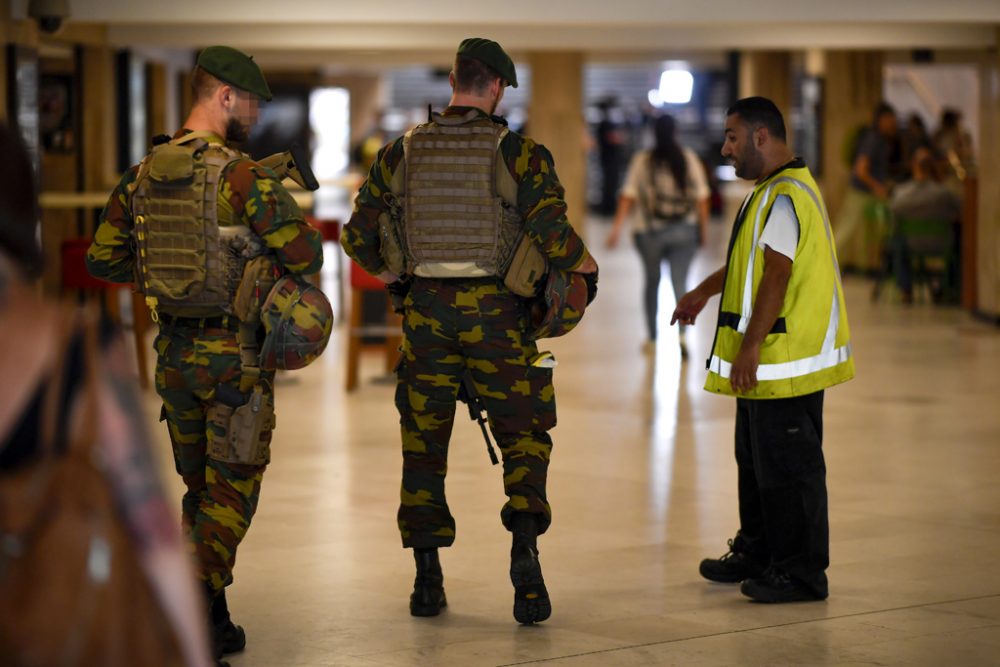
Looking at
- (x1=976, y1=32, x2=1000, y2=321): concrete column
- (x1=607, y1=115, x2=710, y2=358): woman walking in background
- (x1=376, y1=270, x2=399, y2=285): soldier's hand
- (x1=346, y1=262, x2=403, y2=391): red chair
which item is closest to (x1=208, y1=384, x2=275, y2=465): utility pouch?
(x1=376, y1=270, x2=399, y2=285): soldier's hand

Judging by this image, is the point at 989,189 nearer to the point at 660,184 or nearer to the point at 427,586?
the point at 660,184

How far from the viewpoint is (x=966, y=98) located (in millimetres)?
24344

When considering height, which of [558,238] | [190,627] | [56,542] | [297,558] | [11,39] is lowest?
[297,558]

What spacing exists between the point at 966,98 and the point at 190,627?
24166 millimetres

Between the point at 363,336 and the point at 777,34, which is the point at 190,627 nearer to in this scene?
the point at 363,336

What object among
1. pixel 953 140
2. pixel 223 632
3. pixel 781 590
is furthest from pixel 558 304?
pixel 953 140

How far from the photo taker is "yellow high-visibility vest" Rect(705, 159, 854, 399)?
4781 millimetres

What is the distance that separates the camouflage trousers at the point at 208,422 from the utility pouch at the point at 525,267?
84 cm

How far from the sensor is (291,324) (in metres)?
4.07

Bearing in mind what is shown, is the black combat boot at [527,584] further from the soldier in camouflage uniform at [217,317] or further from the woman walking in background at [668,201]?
the woman walking in background at [668,201]

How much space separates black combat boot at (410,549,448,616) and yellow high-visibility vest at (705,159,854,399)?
1.05 metres

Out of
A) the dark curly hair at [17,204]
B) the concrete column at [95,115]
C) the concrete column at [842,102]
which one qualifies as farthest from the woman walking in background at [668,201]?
the dark curly hair at [17,204]

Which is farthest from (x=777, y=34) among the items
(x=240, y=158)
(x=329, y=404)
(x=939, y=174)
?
(x=240, y=158)

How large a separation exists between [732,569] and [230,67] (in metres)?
2.36
